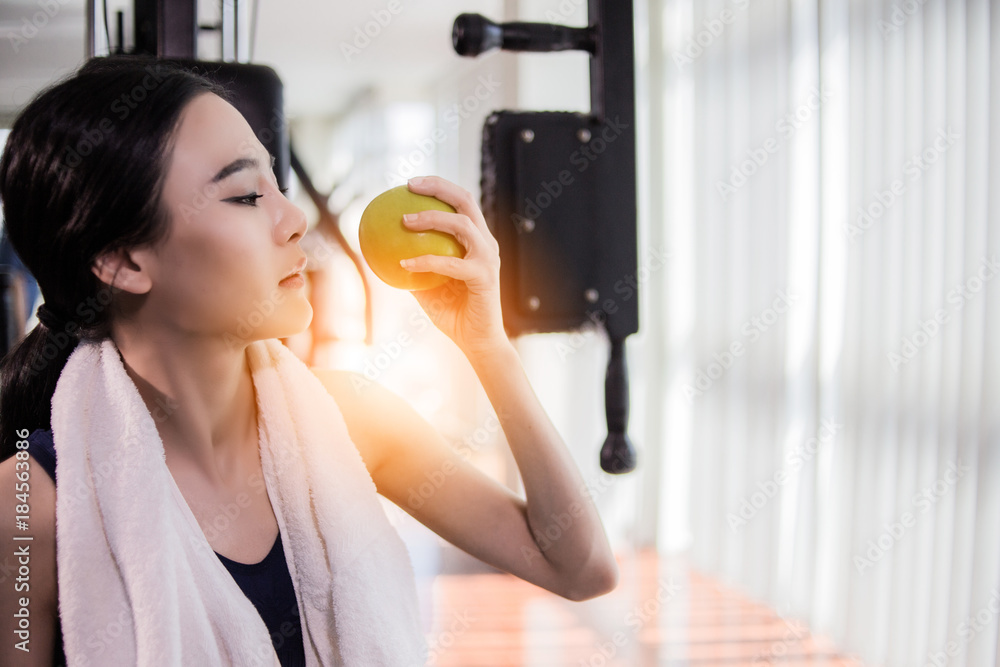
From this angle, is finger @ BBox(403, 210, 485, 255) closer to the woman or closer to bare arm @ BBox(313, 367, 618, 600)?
the woman

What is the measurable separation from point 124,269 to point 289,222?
0.57 ft

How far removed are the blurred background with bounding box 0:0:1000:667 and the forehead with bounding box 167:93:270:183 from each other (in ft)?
0.39

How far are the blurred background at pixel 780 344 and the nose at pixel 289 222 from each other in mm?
208

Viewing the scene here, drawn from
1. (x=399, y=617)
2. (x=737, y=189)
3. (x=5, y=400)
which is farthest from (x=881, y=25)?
(x=5, y=400)

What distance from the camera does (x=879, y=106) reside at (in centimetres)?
187

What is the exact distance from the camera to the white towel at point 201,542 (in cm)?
70

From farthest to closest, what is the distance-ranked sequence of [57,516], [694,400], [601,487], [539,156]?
[601,487], [694,400], [57,516], [539,156]

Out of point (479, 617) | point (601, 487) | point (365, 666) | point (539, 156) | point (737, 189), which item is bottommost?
point (479, 617)

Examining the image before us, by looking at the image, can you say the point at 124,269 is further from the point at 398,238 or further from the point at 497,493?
the point at 497,493

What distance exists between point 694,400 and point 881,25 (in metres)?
1.37

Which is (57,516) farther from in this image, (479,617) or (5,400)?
(479,617)

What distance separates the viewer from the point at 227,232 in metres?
0.70

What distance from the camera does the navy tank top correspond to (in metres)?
0.81

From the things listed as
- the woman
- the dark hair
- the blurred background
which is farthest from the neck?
the blurred background
